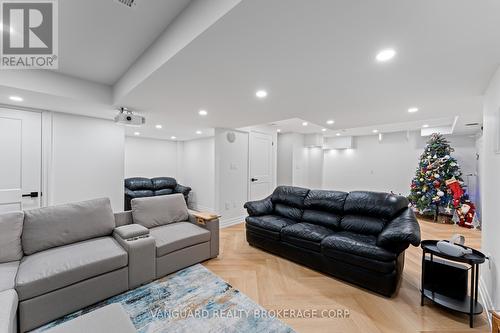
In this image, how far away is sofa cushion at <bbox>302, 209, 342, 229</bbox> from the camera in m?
→ 3.08

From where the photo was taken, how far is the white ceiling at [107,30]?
1506 mm

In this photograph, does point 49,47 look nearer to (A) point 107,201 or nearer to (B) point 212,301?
(A) point 107,201

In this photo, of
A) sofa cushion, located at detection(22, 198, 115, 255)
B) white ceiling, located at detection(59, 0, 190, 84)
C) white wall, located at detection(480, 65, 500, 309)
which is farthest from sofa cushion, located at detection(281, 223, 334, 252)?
white ceiling, located at detection(59, 0, 190, 84)

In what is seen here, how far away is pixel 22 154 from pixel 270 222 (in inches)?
154

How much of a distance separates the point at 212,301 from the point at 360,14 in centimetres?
257

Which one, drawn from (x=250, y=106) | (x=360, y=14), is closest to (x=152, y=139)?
(x=250, y=106)

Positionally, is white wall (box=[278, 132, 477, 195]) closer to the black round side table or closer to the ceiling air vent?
Answer: the black round side table

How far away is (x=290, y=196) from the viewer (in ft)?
12.1

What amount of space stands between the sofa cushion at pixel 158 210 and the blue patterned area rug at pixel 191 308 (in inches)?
33.0

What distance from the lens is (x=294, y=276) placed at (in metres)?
2.57

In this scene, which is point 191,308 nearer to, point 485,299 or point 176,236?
point 176,236

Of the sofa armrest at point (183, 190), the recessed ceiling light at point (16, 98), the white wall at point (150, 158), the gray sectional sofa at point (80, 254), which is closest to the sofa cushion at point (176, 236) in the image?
the gray sectional sofa at point (80, 254)

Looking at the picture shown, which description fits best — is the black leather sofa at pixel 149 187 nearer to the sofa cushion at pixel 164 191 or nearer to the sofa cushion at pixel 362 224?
the sofa cushion at pixel 164 191

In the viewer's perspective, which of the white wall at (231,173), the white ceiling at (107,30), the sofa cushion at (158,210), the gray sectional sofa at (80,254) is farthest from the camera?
the white wall at (231,173)
